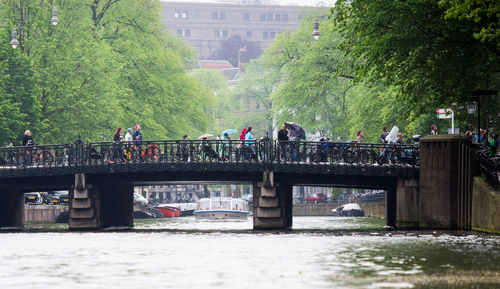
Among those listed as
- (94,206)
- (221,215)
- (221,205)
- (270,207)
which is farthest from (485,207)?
(221,205)

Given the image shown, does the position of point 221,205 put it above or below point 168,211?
above

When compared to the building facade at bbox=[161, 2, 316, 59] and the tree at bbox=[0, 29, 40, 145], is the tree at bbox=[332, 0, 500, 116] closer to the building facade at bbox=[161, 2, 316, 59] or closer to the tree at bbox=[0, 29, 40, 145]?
the tree at bbox=[0, 29, 40, 145]

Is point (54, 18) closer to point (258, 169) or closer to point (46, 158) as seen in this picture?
point (46, 158)

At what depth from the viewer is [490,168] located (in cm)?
3253

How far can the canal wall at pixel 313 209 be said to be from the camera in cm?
8870

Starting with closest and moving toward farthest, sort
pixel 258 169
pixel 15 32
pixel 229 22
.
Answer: pixel 258 169 → pixel 15 32 → pixel 229 22

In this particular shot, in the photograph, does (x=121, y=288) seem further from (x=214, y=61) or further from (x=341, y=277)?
(x=214, y=61)

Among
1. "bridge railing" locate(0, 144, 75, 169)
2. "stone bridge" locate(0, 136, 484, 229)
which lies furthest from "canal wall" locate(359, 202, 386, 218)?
"bridge railing" locate(0, 144, 75, 169)

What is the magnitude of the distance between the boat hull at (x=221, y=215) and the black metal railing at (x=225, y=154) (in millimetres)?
20835

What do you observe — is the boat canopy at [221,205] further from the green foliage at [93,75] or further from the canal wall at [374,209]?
the canal wall at [374,209]

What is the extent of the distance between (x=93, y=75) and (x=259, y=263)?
35892 mm

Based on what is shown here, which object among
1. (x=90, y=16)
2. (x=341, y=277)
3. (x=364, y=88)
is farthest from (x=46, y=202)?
(x=341, y=277)

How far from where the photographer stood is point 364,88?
54.8 meters

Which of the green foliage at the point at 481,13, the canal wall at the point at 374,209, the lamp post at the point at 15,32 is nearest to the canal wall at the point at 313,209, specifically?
the canal wall at the point at 374,209
